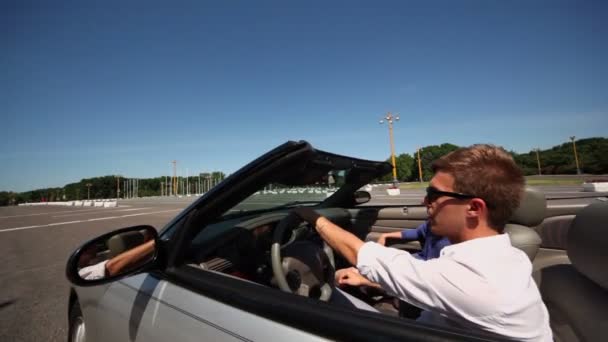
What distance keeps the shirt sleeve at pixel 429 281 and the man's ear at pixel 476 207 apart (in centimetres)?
27

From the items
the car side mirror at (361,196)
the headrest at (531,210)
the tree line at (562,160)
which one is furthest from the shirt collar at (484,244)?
the tree line at (562,160)

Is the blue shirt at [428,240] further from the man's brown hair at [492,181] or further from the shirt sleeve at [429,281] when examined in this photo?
the shirt sleeve at [429,281]

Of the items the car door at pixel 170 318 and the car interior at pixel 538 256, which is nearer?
the car door at pixel 170 318

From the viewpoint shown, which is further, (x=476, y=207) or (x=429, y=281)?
(x=476, y=207)

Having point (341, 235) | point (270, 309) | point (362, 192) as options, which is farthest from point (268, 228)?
point (362, 192)

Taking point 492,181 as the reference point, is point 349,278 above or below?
below

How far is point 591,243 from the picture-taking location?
1292mm

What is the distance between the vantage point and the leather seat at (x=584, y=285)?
122cm

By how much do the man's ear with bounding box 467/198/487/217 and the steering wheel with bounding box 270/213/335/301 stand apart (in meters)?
0.91

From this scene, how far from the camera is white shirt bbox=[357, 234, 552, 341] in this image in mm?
969

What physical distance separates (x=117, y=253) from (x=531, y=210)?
301cm

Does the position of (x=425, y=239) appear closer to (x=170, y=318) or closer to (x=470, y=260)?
(x=470, y=260)

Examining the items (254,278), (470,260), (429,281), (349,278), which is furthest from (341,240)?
→ (349,278)

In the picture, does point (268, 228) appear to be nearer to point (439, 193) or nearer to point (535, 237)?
point (439, 193)
